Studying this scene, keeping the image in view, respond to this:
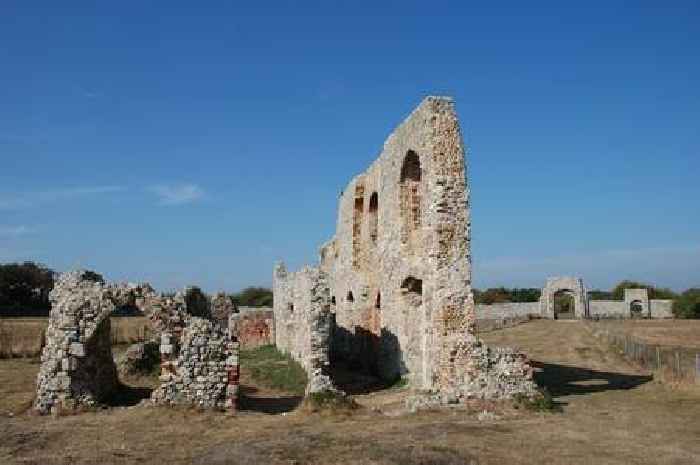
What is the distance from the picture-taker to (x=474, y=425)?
36.8 feet

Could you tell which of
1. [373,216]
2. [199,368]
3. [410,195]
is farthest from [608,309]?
[199,368]

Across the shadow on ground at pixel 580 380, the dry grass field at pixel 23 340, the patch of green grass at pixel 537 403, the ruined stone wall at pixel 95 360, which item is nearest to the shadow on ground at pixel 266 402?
the ruined stone wall at pixel 95 360

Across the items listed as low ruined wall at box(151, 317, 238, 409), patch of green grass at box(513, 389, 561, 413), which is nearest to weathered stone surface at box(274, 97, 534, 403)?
patch of green grass at box(513, 389, 561, 413)

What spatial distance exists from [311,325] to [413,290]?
339cm

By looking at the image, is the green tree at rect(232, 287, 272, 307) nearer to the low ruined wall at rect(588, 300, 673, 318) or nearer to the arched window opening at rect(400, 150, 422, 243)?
the low ruined wall at rect(588, 300, 673, 318)

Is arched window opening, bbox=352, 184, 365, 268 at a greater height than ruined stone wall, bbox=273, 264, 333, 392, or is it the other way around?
arched window opening, bbox=352, 184, 365, 268

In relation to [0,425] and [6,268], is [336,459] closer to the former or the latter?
[0,425]

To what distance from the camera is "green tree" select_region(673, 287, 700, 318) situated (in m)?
46.6

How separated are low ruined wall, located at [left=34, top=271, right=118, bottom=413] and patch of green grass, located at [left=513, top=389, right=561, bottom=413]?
8.32 meters

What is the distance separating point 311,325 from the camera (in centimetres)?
1528

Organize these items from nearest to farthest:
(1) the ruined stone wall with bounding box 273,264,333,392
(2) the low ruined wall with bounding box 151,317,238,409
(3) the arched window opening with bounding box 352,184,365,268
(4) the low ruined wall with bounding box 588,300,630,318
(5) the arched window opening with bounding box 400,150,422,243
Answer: (2) the low ruined wall with bounding box 151,317,238,409 → (1) the ruined stone wall with bounding box 273,264,333,392 → (5) the arched window opening with bounding box 400,150,422,243 → (3) the arched window opening with bounding box 352,184,365,268 → (4) the low ruined wall with bounding box 588,300,630,318

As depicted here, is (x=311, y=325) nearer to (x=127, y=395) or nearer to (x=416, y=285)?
(x=416, y=285)

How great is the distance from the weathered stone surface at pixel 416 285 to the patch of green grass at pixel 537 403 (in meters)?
0.23

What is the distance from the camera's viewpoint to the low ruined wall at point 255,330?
1184 inches
